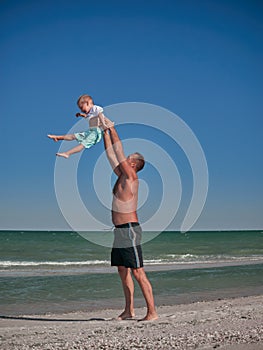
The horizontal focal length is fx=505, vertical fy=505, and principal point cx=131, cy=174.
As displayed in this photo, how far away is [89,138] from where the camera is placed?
5.89m

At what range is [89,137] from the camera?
5.89 m

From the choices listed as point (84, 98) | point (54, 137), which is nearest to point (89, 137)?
point (54, 137)

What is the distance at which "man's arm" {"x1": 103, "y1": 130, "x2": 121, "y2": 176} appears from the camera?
6297mm

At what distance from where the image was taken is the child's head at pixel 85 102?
6.06 m

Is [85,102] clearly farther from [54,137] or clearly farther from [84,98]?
[54,137]

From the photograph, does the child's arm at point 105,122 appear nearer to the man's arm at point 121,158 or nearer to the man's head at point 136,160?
the man's arm at point 121,158

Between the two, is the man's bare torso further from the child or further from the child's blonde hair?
the child's blonde hair

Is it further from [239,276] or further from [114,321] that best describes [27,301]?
[239,276]

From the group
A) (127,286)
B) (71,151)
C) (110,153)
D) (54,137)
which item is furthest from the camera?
(127,286)

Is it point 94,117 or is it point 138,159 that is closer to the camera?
point 94,117

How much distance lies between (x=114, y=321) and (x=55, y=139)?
8.75ft

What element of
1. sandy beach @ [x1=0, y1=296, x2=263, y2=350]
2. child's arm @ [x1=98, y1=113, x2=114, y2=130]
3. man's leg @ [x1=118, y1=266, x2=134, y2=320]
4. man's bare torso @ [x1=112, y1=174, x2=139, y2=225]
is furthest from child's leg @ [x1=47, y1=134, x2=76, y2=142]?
sandy beach @ [x1=0, y1=296, x2=263, y2=350]

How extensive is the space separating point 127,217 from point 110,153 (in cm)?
86

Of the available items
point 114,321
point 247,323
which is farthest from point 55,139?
point 247,323
